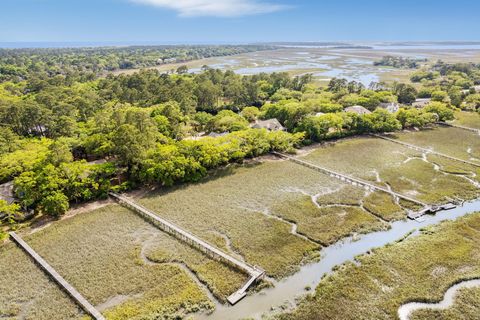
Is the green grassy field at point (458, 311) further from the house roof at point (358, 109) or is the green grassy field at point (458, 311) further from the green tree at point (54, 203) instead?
the house roof at point (358, 109)

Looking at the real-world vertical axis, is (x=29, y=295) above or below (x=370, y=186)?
below

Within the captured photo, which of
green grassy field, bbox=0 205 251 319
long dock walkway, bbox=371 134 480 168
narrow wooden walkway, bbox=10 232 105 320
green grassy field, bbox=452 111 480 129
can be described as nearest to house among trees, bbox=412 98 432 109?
green grassy field, bbox=452 111 480 129

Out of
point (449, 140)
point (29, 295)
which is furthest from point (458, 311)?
point (449, 140)

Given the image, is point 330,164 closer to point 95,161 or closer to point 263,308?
point 263,308

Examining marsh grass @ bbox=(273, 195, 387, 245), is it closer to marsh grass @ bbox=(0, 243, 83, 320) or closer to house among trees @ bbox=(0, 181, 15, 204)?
marsh grass @ bbox=(0, 243, 83, 320)

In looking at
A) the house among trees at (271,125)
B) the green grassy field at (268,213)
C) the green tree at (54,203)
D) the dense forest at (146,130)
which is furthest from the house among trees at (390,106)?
the green tree at (54,203)

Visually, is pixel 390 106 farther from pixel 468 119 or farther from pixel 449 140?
pixel 449 140
